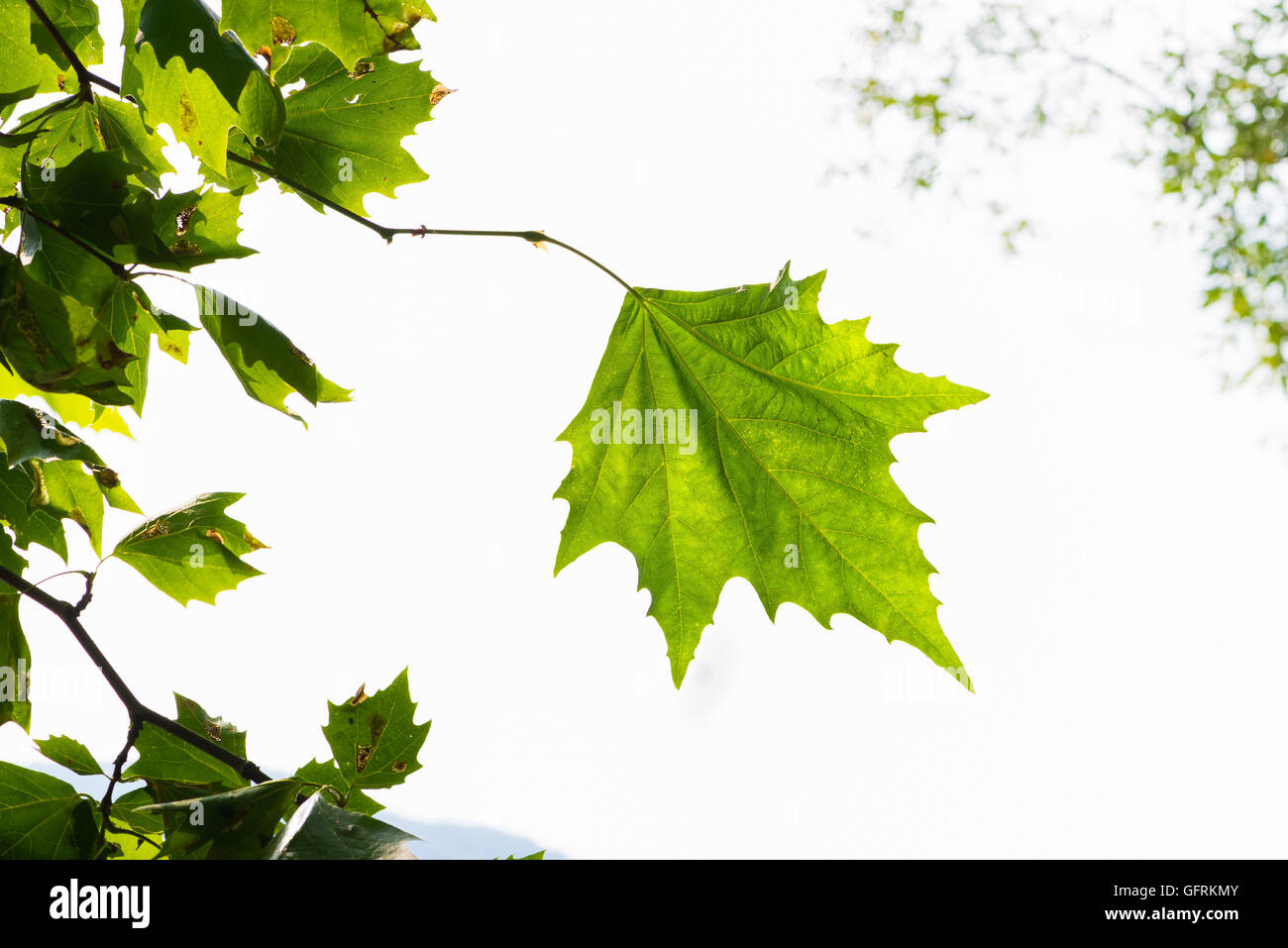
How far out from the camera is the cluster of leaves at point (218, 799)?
0.51 metres

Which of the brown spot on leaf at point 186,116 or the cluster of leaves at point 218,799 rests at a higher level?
the brown spot on leaf at point 186,116

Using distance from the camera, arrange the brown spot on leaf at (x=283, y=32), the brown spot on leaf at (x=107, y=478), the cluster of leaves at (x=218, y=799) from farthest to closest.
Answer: the brown spot on leaf at (x=107, y=478) → the brown spot on leaf at (x=283, y=32) → the cluster of leaves at (x=218, y=799)

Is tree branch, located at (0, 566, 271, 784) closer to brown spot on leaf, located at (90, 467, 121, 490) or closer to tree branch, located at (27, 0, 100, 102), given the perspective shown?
brown spot on leaf, located at (90, 467, 121, 490)

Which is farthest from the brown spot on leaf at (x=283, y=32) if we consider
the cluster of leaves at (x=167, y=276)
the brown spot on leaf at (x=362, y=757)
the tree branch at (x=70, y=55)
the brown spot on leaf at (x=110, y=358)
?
the brown spot on leaf at (x=362, y=757)

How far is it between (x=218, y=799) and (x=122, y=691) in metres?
0.13

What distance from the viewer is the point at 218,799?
0.55 m

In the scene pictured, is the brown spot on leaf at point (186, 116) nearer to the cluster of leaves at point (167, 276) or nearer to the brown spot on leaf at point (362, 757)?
the cluster of leaves at point (167, 276)

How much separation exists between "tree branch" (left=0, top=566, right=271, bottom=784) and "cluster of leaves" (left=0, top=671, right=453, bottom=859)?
0.02 meters

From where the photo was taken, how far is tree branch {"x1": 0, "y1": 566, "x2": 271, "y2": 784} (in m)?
0.60

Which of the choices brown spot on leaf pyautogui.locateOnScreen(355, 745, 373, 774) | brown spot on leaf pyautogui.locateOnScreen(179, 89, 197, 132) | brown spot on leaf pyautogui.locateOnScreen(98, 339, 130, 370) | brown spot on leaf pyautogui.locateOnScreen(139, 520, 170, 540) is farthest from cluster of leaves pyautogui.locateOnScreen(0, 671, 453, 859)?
brown spot on leaf pyautogui.locateOnScreen(179, 89, 197, 132)

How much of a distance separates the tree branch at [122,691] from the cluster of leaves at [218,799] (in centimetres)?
2

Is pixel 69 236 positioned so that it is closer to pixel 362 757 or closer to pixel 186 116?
pixel 186 116
